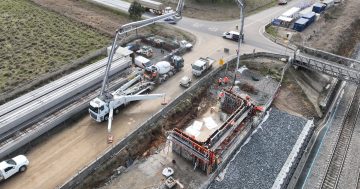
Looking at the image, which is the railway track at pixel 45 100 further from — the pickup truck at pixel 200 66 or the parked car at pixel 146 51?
the pickup truck at pixel 200 66

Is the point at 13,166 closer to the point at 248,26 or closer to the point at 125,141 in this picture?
the point at 125,141

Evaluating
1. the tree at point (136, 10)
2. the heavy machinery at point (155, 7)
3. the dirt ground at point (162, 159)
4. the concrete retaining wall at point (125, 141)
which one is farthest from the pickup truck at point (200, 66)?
the heavy machinery at point (155, 7)

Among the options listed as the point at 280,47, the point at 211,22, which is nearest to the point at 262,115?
the point at 280,47

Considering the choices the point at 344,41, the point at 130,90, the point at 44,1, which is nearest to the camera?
the point at 130,90

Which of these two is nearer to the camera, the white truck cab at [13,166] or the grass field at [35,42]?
the white truck cab at [13,166]

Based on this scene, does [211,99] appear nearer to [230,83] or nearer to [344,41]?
[230,83]
